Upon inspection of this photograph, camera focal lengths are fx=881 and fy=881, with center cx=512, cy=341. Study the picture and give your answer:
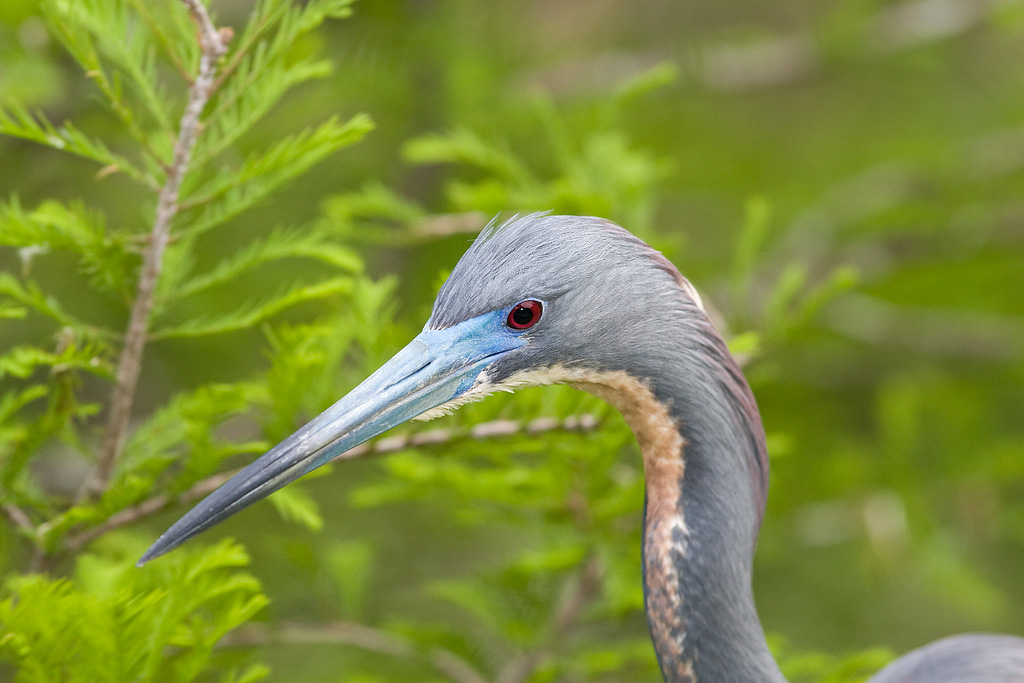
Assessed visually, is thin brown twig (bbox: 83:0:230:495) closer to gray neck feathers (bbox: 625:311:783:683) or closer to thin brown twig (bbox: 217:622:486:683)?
thin brown twig (bbox: 217:622:486:683)

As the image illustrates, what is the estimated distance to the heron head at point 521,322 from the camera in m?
1.69

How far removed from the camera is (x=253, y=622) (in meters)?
2.46

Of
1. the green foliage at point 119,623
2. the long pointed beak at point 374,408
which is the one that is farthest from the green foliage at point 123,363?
the long pointed beak at point 374,408

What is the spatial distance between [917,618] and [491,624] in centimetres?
391

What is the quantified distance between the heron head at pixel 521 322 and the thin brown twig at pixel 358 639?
1036 millimetres

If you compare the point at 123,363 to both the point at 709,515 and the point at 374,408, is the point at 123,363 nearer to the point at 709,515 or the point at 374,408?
the point at 374,408

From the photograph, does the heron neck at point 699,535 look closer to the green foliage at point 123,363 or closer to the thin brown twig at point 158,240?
the green foliage at point 123,363

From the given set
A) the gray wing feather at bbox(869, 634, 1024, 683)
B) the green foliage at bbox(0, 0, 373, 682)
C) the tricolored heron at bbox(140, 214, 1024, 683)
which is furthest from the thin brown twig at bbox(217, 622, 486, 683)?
the gray wing feather at bbox(869, 634, 1024, 683)

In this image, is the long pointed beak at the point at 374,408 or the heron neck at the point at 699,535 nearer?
the long pointed beak at the point at 374,408

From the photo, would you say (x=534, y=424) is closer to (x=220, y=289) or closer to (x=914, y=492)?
(x=220, y=289)

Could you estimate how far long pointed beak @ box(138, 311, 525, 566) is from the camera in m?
1.57

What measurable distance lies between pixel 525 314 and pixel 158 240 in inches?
30.1

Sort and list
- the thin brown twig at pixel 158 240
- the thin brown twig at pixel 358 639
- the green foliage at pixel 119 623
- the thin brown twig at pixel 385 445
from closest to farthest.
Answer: the green foliage at pixel 119 623
the thin brown twig at pixel 158 240
the thin brown twig at pixel 385 445
the thin brown twig at pixel 358 639

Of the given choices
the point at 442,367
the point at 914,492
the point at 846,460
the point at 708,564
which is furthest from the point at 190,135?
the point at 914,492
